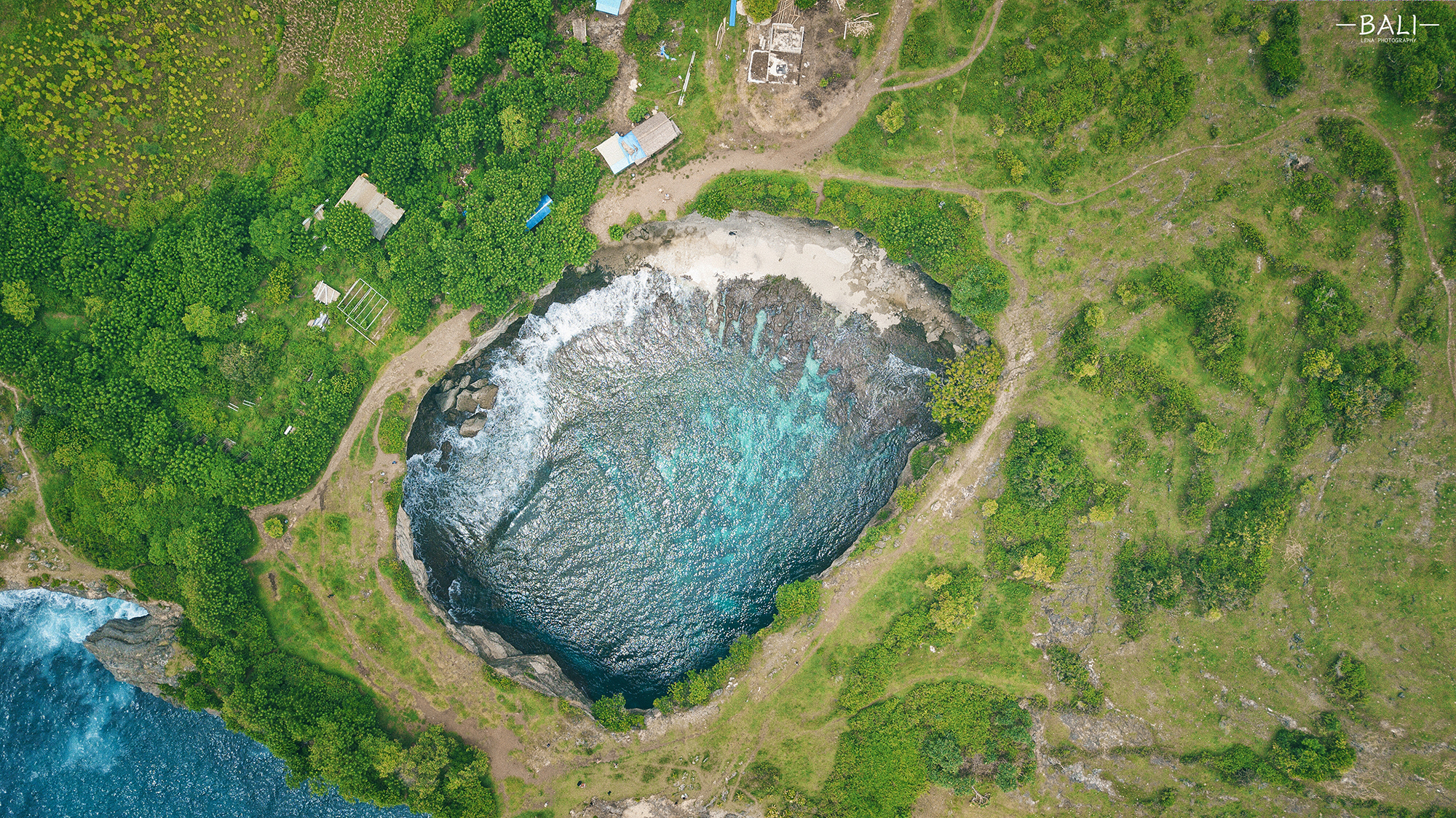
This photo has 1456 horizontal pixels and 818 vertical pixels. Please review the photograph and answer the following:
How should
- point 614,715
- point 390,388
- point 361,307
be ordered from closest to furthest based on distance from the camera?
1. point 614,715
2. point 361,307
3. point 390,388

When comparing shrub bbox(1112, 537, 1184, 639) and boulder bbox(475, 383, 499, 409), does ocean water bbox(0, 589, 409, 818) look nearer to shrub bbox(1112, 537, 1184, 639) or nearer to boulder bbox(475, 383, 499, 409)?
boulder bbox(475, 383, 499, 409)

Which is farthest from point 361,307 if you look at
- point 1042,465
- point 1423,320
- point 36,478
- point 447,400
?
point 1423,320

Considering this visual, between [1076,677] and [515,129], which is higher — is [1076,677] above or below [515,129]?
below

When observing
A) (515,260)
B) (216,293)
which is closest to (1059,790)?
(515,260)

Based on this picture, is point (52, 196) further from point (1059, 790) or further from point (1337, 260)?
point (1337, 260)

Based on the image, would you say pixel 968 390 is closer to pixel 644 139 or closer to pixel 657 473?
pixel 657 473

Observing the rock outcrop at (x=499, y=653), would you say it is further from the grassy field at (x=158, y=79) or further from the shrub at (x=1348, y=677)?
the shrub at (x=1348, y=677)
